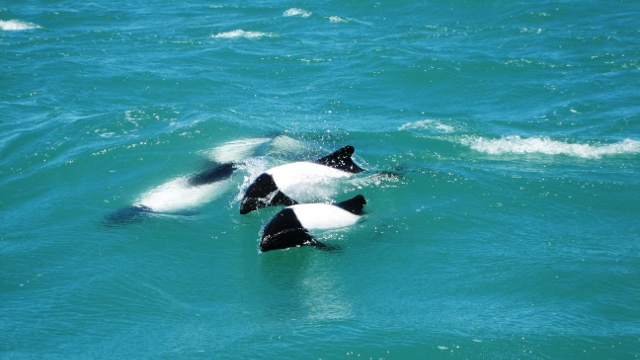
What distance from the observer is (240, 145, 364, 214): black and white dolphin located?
15633 mm

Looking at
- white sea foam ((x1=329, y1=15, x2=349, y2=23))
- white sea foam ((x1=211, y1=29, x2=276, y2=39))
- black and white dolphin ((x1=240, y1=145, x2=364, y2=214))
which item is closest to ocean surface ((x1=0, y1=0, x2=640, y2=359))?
white sea foam ((x1=211, y1=29, x2=276, y2=39))

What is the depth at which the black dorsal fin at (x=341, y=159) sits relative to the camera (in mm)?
16766

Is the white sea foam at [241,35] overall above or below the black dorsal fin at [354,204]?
above

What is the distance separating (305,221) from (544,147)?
854cm

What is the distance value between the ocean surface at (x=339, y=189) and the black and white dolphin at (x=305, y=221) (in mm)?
220

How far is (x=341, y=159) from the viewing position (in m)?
16.9

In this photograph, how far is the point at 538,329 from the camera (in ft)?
36.9

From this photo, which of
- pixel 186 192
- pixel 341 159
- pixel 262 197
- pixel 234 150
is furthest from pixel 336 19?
pixel 262 197

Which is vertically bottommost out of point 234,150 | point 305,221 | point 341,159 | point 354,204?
point 305,221

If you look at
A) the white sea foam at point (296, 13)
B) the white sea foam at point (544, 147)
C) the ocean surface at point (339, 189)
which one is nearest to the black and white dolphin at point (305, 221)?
the ocean surface at point (339, 189)

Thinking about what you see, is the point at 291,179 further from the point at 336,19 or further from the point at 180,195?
the point at 336,19

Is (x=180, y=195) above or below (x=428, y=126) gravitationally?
below

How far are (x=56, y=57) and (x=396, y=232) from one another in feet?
67.3

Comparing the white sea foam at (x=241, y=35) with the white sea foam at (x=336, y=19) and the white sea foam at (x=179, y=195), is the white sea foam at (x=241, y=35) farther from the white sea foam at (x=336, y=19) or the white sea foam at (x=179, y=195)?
the white sea foam at (x=179, y=195)
